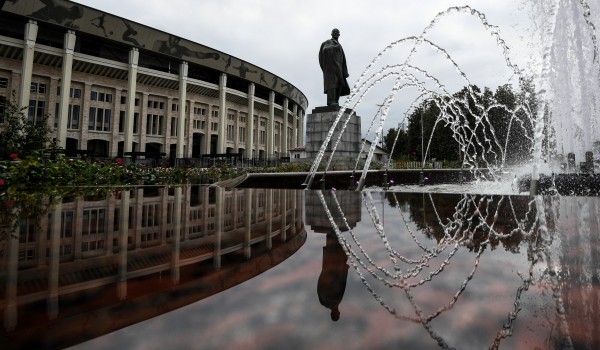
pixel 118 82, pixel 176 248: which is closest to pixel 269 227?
pixel 176 248

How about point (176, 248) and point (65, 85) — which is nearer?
point (176, 248)

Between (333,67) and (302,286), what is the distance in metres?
14.3

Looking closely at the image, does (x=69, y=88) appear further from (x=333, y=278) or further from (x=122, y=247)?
(x=333, y=278)

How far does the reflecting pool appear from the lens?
92 centimetres

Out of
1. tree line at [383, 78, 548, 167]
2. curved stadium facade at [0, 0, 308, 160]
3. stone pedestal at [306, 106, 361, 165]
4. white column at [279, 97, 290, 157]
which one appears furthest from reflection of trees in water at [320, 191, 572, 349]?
white column at [279, 97, 290, 157]

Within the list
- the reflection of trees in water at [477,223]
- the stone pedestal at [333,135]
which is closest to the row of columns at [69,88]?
the stone pedestal at [333,135]

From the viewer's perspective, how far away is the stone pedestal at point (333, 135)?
14.3m

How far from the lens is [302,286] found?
1.37 meters

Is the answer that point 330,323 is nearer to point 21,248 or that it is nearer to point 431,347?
point 431,347

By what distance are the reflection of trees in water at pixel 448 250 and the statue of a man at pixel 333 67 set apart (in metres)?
12.0

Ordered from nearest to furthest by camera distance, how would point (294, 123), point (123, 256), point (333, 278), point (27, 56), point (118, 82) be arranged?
point (333, 278)
point (123, 256)
point (27, 56)
point (118, 82)
point (294, 123)

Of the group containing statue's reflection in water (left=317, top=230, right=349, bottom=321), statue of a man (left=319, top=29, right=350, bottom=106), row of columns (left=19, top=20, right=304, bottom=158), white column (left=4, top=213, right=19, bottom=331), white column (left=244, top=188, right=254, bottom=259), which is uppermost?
row of columns (left=19, top=20, right=304, bottom=158)

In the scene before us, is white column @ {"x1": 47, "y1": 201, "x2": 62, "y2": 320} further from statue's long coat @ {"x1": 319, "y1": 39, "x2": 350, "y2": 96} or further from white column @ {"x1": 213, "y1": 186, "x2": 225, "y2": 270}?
statue's long coat @ {"x1": 319, "y1": 39, "x2": 350, "y2": 96}

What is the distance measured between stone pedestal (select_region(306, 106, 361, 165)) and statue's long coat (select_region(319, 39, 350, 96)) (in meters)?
1.19
